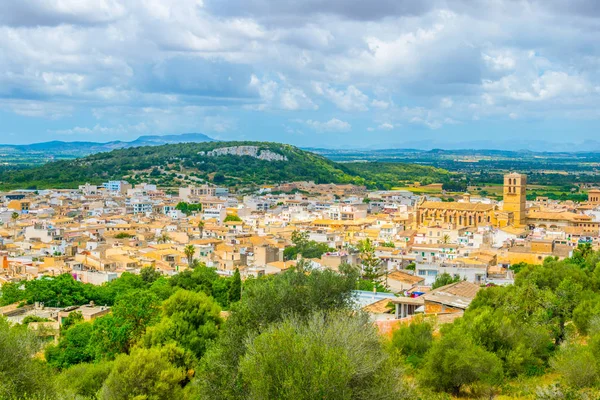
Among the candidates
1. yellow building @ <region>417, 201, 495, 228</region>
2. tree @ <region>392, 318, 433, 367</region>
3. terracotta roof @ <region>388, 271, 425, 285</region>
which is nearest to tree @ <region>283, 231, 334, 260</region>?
terracotta roof @ <region>388, 271, 425, 285</region>

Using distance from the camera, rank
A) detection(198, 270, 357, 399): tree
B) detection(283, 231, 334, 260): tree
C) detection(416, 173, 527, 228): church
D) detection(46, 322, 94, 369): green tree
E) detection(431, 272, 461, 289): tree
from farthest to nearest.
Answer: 1. detection(416, 173, 527, 228): church
2. detection(283, 231, 334, 260): tree
3. detection(431, 272, 461, 289): tree
4. detection(46, 322, 94, 369): green tree
5. detection(198, 270, 357, 399): tree

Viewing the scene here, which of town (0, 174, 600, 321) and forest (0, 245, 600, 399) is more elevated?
forest (0, 245, 600, 399)

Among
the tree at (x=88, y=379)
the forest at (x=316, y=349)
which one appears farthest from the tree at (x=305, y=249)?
the tree at (x=88, y=379)

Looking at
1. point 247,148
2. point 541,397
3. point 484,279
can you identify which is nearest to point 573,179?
point 247,148

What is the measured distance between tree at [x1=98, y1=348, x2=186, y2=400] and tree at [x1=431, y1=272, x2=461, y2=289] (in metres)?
16.4

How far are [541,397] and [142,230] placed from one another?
47.4 m

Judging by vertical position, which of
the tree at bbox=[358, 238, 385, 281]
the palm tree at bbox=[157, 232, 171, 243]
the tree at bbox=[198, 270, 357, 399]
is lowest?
the palm tree at bbox=[157, 232, 171, 243]

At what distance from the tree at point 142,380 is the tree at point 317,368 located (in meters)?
3.91

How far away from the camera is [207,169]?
445 feet

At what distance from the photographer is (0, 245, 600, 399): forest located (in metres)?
11.6

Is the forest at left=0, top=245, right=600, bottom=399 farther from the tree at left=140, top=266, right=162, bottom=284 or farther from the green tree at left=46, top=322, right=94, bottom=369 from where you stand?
the tree at left=140, top=266, right=162, bottom=284

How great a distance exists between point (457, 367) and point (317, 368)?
554 centimetres

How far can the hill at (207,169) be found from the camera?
122 m

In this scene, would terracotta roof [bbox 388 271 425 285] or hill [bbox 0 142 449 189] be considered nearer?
terracotta roof [bbox 388 271 425 285]
